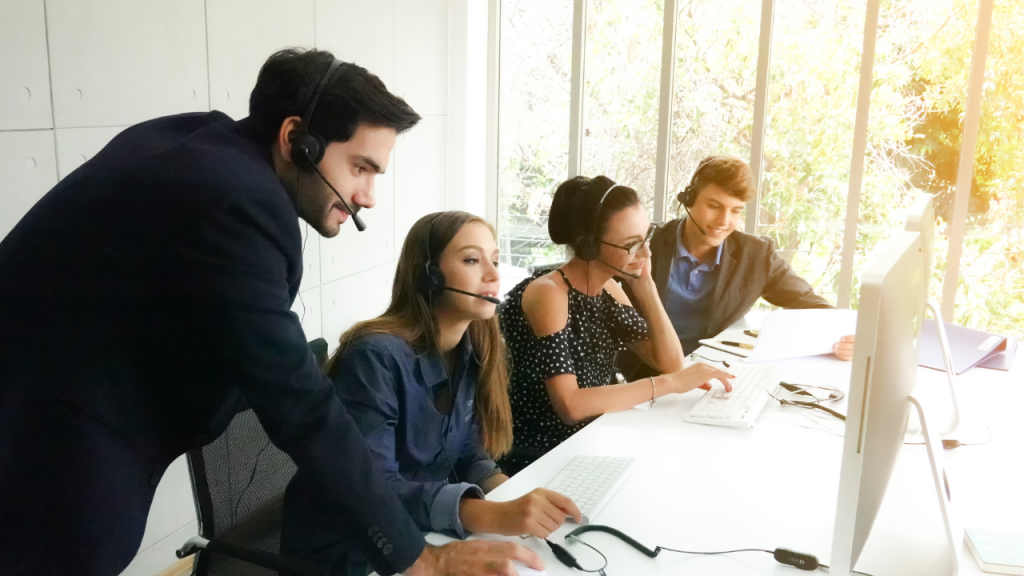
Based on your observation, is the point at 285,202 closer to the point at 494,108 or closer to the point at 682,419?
the point at 682,419

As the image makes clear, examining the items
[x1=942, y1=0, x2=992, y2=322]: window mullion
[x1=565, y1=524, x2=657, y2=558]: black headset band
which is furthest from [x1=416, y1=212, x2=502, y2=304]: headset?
[x1=942, y1=0, x2=992, y2=322]: window mullion

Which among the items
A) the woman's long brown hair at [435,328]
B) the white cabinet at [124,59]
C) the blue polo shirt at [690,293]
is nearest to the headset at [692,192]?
the blue polo shirt at [690,293]

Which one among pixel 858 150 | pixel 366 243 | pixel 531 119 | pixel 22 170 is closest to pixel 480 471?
pixel 22 170

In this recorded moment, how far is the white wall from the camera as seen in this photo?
176 cm

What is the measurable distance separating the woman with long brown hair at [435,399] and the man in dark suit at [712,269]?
47.2 inches

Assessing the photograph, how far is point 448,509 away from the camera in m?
1.17

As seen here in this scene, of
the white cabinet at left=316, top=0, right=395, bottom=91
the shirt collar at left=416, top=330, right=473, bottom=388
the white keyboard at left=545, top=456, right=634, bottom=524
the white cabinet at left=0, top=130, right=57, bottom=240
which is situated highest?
the white cabinet at left=316, top=0, right=395, bottom=91

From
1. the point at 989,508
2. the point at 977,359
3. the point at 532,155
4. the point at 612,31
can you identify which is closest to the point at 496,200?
the point at 532,155

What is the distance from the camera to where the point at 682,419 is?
5.50ft

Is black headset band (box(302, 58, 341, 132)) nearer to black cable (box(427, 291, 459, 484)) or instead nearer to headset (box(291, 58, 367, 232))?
headset (box(291, 58, 367, 232))

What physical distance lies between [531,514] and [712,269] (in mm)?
1697

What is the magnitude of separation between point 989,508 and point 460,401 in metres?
0.93

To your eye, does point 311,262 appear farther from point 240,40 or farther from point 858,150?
point 858,150

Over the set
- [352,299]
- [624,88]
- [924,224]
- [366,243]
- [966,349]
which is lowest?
[352,299]
